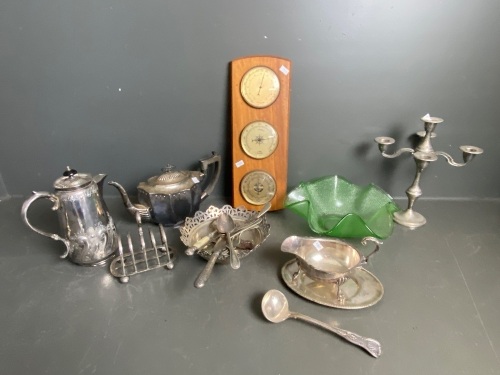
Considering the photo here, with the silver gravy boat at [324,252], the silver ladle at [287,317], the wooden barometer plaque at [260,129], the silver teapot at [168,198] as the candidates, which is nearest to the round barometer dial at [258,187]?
the wooden barometer plaque at [260,129]

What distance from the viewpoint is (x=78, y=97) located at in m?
0.89

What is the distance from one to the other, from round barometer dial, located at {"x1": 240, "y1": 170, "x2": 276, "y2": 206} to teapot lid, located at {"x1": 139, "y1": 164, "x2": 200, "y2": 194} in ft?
0.48

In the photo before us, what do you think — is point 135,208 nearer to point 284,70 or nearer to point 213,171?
point 213,171

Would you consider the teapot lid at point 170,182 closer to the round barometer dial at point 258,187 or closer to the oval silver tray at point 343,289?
the round barometer dial at point 258,187

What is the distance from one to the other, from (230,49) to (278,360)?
675 millimetres

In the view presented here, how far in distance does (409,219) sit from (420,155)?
0.17 metres

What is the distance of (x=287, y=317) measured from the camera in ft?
1.90

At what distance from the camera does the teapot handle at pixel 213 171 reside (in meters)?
0.86

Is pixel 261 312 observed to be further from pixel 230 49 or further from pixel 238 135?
pixel 230 49

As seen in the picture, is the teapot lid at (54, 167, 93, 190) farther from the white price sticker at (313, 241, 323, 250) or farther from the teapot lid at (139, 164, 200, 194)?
the white price sticker at (313, 241, 323, 250)

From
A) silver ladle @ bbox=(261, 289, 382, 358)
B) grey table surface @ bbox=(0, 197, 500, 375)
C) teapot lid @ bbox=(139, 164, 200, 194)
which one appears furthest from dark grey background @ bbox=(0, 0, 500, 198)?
silver ladle @ bbox=(261, 289, 382, 358)

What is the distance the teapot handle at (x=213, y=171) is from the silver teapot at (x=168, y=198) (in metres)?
0.03

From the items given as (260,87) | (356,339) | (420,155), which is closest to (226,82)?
(260,87)

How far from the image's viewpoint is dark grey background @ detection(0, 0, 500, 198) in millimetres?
795
